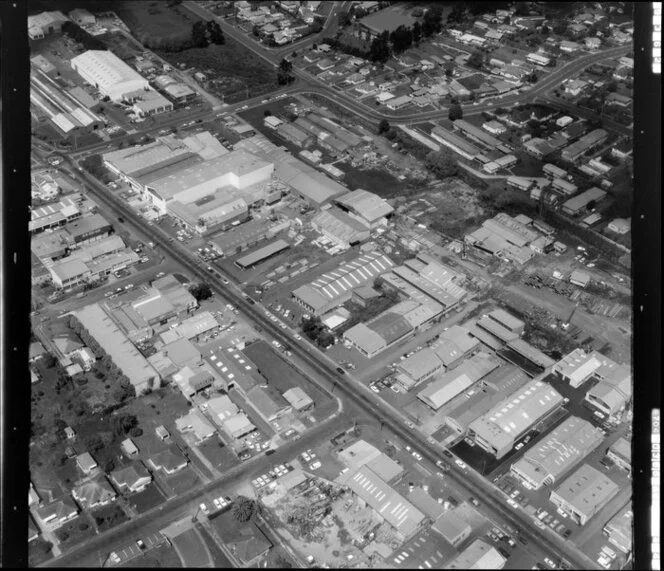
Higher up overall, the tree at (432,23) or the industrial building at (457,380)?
the tree at (432,23)

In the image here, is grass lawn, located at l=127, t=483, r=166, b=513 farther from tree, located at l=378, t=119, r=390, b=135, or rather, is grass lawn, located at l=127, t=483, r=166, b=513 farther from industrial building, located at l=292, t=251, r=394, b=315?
tree, located at l=378, t=119, r=390, b=135

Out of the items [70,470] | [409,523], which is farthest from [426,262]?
[70,470]

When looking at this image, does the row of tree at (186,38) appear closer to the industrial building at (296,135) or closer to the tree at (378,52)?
the tree at (378,52)

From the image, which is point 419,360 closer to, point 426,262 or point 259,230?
point 426,262

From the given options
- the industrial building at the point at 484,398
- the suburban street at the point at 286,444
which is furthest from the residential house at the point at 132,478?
the industrial building at the point at 484,398

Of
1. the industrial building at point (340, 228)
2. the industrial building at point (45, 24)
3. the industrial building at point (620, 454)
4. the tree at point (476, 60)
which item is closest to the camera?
the industrial building at point (620, 454)

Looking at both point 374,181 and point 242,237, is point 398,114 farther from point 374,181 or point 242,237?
point 242,237
